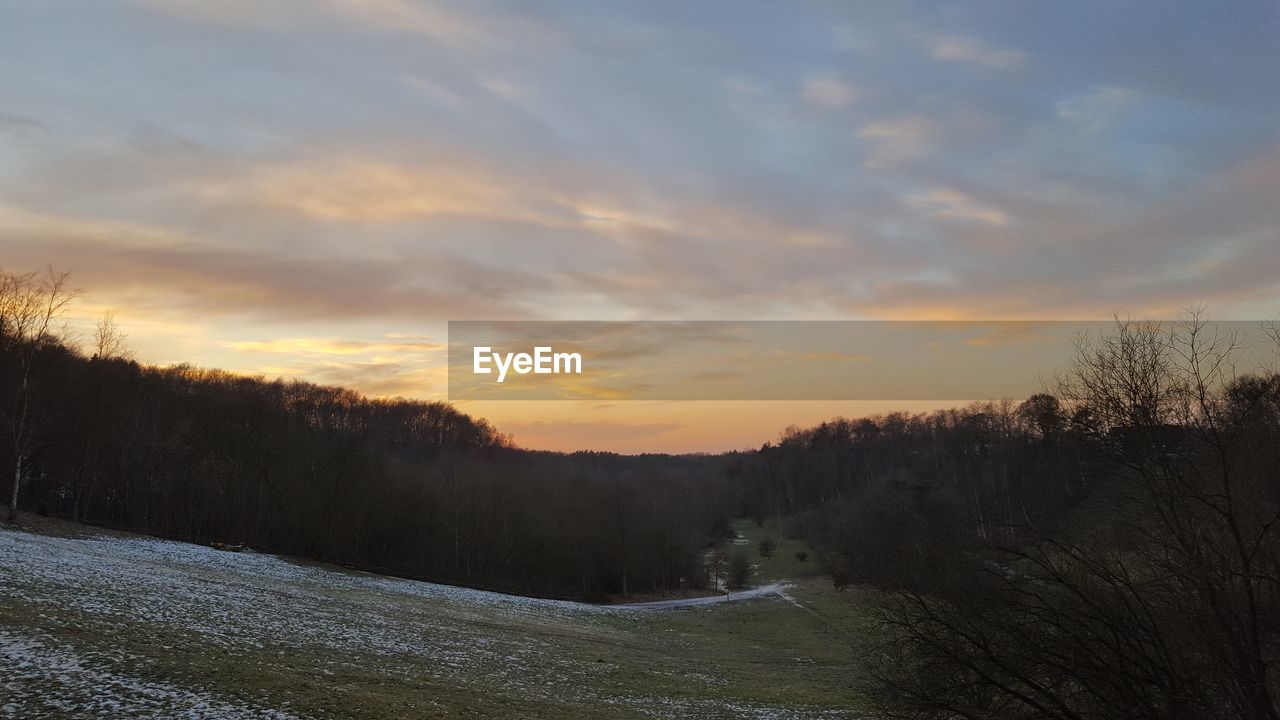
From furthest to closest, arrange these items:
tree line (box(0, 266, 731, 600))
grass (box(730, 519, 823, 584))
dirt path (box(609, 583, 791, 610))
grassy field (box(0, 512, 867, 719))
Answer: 1. grass (box(730, 519, 823, 584))
2. dirt path (box(609, 583, 791, 610))
3. tree line (box(0, 266, 731, 600))
4. grassy field (box(0, 512, 867, 719))

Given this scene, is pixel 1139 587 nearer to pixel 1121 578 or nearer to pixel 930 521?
pixel 1121 578

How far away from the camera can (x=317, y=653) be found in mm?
18094

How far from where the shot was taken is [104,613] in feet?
56.1

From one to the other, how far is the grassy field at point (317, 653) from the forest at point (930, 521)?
710 cm

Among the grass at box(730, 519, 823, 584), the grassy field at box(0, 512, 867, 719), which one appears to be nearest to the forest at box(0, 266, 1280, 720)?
the grass at box(730, 519, 823, 584)

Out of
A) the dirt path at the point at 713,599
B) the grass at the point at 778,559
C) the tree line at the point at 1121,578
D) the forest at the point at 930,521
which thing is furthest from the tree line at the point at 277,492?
the tree line at the point at 1121,578

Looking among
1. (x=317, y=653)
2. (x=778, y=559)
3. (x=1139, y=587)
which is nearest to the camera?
(x=1139, y=587)

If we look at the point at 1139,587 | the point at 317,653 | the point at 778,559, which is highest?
the point at 1139,587

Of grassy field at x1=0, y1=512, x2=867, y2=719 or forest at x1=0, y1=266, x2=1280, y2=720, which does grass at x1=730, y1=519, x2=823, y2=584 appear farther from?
grassy field at x1=0, y1=512, x2=867, y2=719

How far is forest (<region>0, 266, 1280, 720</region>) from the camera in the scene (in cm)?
1272

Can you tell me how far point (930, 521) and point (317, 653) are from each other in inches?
815

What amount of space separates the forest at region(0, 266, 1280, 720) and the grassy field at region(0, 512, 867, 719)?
7100 mm

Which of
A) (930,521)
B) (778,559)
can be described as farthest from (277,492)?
(778,559)

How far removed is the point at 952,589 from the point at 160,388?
257 feet
